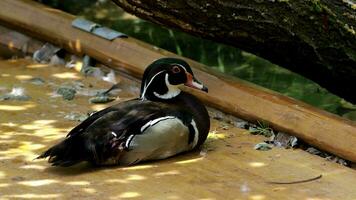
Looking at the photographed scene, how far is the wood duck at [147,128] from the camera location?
4.90 m

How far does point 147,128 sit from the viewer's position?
196 inches

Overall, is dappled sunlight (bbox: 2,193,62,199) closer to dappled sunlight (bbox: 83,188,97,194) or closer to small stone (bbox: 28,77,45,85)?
dappled sunlight (bbox: 83,188,97,194)

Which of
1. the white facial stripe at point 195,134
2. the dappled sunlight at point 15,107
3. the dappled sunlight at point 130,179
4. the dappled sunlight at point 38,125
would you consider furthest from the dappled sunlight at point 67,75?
the dappled sunlight at point 130,179

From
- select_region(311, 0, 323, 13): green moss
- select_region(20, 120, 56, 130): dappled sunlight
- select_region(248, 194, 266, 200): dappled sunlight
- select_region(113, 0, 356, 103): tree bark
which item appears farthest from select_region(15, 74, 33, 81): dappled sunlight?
select_region(248, 194, 266, 200): dappled sunlight

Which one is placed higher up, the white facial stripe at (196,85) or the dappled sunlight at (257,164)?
the white facial stripe at (196,85)

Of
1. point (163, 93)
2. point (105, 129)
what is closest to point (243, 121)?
point (163, 93)

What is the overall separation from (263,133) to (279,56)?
1.67ft

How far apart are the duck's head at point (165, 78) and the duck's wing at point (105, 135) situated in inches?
7.1

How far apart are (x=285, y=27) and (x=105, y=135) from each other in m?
1.32

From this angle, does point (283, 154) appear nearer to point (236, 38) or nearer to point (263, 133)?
point (263, 133)

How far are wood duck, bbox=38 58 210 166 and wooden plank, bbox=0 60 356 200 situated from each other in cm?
9

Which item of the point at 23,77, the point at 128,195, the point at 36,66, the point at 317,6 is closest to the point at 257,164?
the point at 128,195

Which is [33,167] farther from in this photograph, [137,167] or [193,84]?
[193,84]

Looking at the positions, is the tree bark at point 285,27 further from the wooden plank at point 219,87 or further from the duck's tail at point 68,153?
the duck's tail at point 68,153
